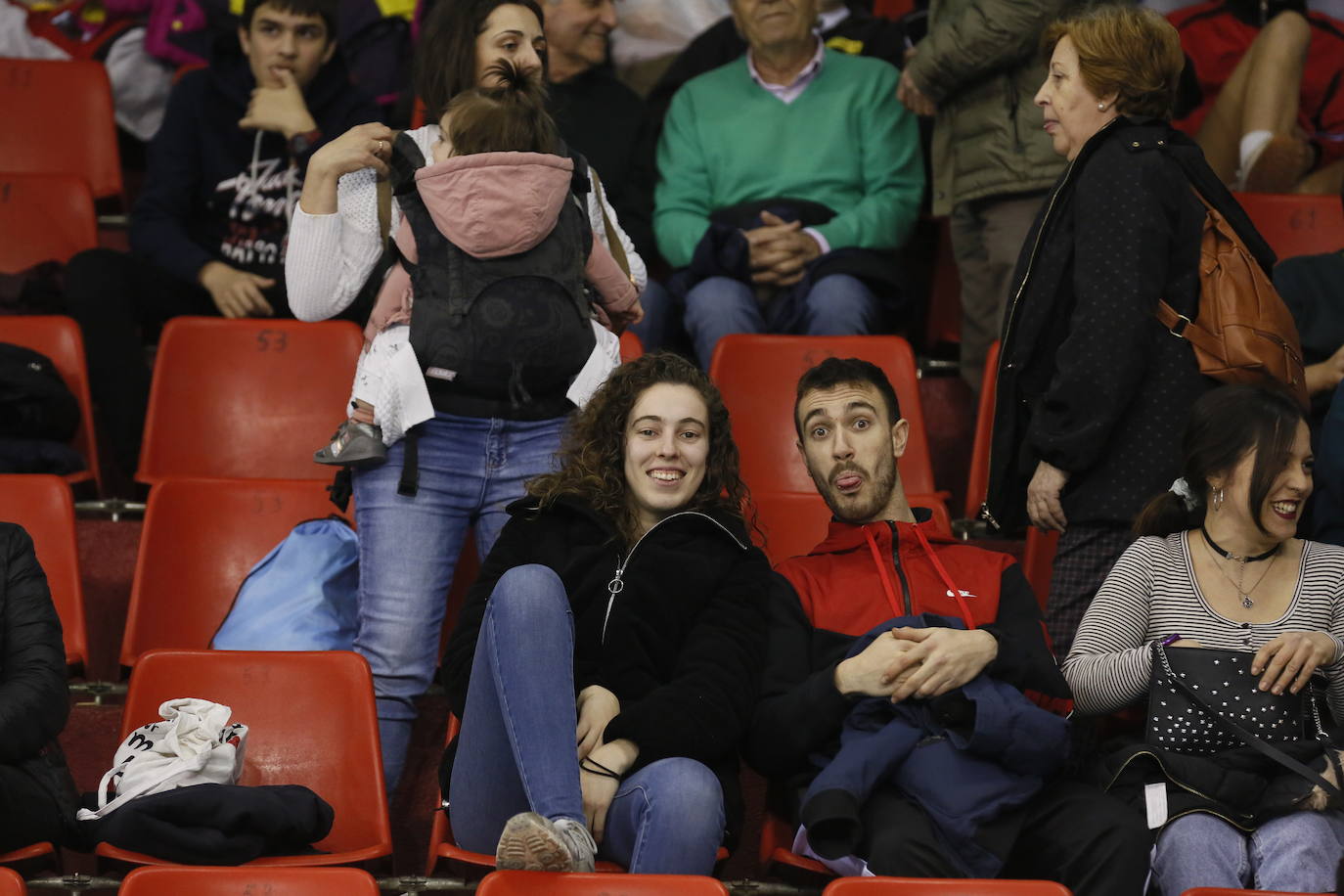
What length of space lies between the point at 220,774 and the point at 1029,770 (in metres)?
1.17

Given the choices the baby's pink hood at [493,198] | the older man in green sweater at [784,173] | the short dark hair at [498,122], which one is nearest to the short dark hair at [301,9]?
the older man in green sweater at [784,173]

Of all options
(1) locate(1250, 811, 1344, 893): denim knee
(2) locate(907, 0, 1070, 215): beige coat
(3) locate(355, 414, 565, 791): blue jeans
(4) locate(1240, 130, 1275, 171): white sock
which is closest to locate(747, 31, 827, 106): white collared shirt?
(2) locate(907, 0, 1070, 215): beige coat

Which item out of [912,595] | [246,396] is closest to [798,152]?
[246,396]

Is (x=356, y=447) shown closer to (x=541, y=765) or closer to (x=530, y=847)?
(x=541, y=765)

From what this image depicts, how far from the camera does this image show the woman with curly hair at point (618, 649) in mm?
2252

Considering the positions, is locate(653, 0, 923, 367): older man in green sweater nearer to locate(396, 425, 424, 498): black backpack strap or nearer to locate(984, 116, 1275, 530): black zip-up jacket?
locate(984, 116, 1275, 530): black zip-up jacket

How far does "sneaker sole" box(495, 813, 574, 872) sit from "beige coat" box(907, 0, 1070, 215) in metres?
2.25

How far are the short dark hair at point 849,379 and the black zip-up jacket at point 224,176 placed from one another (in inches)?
66.5

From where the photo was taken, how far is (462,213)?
283 centimetres

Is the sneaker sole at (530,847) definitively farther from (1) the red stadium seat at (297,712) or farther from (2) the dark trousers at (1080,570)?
(2) the dark trousers at (1080,570)

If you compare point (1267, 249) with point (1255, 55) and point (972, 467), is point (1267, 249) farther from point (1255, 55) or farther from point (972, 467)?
point (1255, 55)

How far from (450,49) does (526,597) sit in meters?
1.23

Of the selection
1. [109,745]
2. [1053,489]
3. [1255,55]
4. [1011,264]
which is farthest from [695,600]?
[1255,55]

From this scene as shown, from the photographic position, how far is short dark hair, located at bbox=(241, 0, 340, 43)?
4.17 metres
